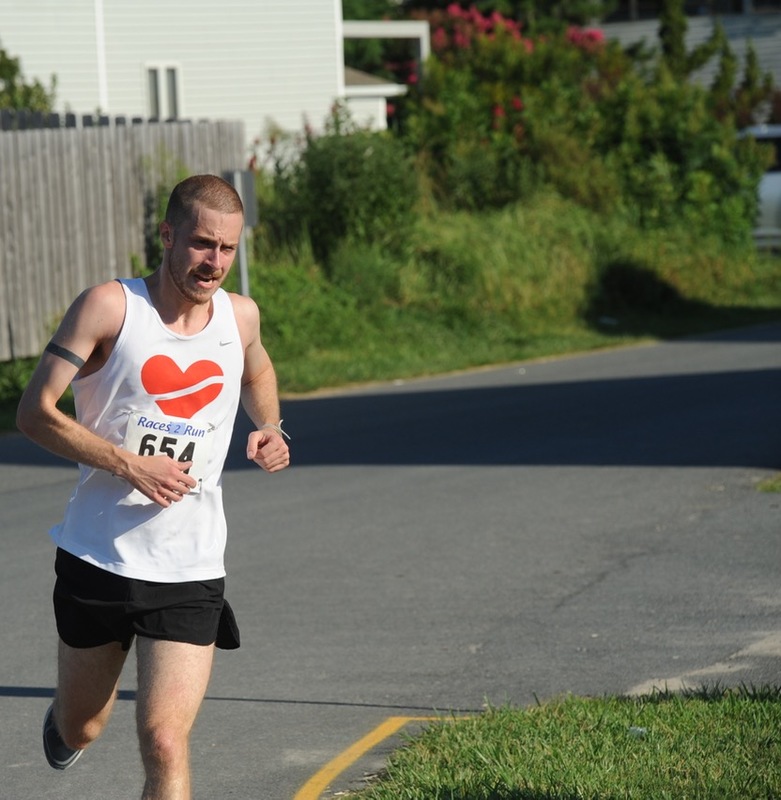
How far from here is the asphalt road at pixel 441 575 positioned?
243 inches

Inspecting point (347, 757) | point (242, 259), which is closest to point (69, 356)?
point (347, 757)

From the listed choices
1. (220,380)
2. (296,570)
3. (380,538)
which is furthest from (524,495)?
(220,380)

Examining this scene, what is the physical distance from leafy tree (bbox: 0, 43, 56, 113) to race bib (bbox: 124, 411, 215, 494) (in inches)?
702

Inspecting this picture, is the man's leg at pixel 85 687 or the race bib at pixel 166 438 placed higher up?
the race bib at pixel 166 438

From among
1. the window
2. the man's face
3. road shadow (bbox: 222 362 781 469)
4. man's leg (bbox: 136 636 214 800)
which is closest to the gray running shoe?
man's leg (bbox: 136 636 214 800)

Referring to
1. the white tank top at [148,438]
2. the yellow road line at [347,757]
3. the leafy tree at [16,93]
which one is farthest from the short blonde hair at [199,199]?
the leafy tree at [16,93]

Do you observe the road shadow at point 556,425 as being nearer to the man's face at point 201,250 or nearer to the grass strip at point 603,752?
the grass strip at point 603,752

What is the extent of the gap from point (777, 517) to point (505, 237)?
13885mm

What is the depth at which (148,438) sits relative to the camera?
449 cm

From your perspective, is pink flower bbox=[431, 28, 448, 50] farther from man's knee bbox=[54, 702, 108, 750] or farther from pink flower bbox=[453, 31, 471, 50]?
man's knee bbox=[54, 702, 108, 750]

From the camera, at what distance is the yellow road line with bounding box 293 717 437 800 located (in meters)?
5.36

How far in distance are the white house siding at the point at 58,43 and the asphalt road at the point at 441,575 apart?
655 inches

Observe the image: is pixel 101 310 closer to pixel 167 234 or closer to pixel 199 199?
pixel 167 234

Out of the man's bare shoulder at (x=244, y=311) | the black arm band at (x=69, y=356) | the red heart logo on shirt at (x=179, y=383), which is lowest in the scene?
the red heart logo on shirt at (x=179, y=383)
